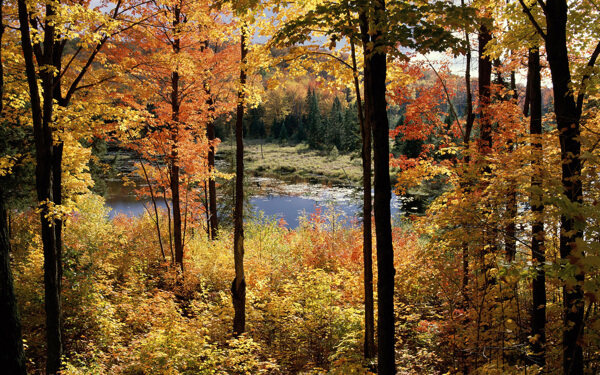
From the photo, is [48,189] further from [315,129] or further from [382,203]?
[315,129]

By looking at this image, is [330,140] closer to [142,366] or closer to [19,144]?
[19,144]

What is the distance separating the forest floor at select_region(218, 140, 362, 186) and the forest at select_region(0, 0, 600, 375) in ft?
89.4

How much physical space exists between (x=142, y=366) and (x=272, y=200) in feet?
97.7

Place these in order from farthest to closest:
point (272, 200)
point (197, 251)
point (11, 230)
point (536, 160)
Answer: point (272, 200), point (11, 230), point (197, 251), point (536, 160)

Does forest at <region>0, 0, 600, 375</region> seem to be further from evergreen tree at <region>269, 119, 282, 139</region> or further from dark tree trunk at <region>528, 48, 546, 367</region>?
evergreen tree at <region>269, 119, 282, 139</region>

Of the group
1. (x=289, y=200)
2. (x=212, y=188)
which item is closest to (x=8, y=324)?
(x=212, y=188)

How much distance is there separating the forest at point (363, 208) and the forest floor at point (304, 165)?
27244 millimetres

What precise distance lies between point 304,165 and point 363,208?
44.4 metres

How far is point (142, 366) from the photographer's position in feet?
17.8

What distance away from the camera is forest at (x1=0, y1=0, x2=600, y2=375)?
3727mm

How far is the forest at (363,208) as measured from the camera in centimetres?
373

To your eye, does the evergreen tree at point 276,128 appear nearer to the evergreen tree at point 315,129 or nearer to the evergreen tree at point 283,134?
the evergreen tree at point 283,134

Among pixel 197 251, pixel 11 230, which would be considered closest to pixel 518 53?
pixel 197 251

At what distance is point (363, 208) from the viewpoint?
826 cm
